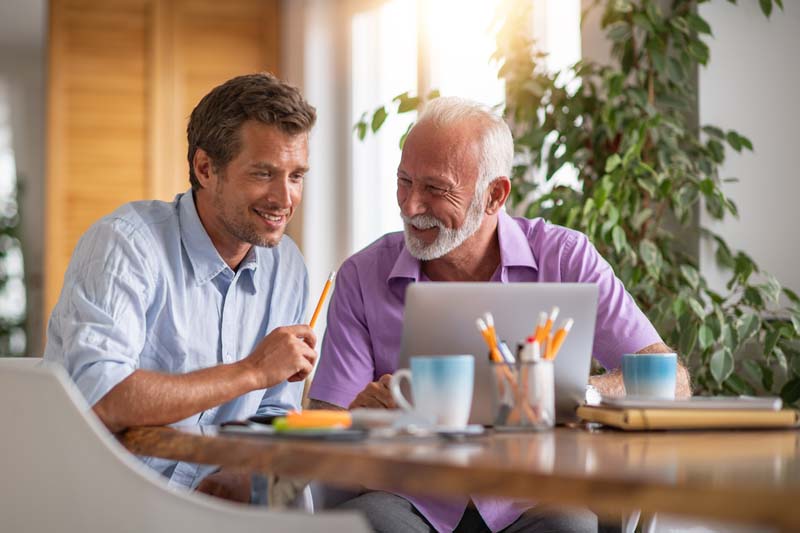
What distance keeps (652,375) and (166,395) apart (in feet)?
2.40

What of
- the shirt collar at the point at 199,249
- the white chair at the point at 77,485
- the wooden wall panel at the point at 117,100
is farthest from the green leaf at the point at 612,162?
the wooden wall panel at the point at 117,100

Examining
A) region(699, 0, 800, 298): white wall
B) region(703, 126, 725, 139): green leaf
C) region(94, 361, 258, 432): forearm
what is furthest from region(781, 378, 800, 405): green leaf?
region(94, 361, 258, 432): forearm

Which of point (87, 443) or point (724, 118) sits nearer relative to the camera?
point (87, 443)

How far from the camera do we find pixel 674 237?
3041 mm

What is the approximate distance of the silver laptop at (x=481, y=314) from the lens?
1.60 m

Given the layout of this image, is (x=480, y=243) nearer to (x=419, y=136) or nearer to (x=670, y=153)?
(x=419, y=136)

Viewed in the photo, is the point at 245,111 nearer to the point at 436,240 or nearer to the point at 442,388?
the point at 436,240

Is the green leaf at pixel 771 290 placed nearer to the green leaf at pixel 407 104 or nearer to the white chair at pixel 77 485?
the green leaf at pixel 407 104

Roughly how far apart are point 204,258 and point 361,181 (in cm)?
335

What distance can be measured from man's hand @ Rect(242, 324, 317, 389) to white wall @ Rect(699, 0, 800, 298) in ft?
5.38

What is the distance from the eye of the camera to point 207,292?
7.09 ft

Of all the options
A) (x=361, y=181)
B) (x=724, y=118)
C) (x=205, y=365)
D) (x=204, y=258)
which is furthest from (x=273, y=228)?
(x=361, y=181)

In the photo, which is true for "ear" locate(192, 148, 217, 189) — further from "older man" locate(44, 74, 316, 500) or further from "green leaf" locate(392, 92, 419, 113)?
"green leaf" locate(392, 92, 419, 113)

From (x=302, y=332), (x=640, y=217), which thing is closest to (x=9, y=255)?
(x=640, y=217)
